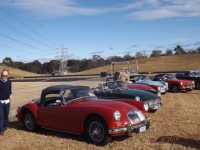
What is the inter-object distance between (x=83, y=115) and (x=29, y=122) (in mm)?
2376

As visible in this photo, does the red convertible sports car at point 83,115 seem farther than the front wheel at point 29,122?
No

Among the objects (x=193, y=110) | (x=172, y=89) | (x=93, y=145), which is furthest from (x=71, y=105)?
(x=172, y=89)

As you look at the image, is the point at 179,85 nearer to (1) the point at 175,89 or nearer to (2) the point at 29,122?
(1) the point at 175,89

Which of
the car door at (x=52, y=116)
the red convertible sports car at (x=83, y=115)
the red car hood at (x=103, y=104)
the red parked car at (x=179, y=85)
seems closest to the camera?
the red convertible sports car at (x=83, y=115)

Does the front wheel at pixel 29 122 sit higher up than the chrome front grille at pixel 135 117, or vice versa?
the chrome front grille at pixel 135 117

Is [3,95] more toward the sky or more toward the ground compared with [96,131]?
more toward the sky

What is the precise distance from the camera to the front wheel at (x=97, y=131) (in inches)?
346

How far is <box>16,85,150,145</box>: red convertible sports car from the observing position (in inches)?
347

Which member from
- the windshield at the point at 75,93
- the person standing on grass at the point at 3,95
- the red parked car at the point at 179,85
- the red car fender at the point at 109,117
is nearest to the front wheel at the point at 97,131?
the red car fender at the point at 109,117

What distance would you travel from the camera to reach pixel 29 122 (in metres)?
11.0

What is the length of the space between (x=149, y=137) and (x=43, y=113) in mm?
3040

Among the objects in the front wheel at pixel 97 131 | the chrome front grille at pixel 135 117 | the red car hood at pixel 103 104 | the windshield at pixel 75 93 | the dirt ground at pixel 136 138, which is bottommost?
the dirt ground at pixel 136 138

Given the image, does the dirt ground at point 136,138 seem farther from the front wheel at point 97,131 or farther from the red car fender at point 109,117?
the red car fender at point 109,117

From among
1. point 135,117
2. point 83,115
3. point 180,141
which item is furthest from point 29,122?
point 180,141
